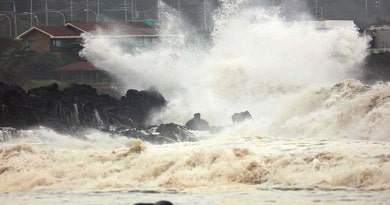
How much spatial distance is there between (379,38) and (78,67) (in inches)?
566

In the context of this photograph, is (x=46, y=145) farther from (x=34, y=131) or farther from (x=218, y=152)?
(x=218, y=152)

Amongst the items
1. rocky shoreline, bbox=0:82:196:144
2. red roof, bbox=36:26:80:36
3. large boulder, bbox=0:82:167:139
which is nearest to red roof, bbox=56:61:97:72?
red roof, bbox=36:26:80:36

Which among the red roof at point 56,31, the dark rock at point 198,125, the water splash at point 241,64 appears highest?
the red roof at point 56,31

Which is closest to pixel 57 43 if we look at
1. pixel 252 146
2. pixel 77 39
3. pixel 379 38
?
pixel 77 39

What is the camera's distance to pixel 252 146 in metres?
20.8

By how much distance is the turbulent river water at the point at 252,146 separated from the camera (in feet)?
52.6

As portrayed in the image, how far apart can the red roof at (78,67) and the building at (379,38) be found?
1304cm

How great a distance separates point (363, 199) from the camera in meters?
14.3

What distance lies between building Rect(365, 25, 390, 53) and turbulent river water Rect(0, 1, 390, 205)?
284 cm

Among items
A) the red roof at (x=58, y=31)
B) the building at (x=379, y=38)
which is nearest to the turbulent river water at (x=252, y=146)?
the building at (x=379, y=38)

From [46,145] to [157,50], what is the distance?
886 inches

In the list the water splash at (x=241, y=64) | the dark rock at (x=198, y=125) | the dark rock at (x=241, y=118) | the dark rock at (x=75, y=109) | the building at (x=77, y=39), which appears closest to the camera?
the dark rock at (x=241, y=118)

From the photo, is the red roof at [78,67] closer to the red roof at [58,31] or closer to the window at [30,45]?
the red roof at [58,31]

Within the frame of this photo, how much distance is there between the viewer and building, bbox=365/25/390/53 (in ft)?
149
